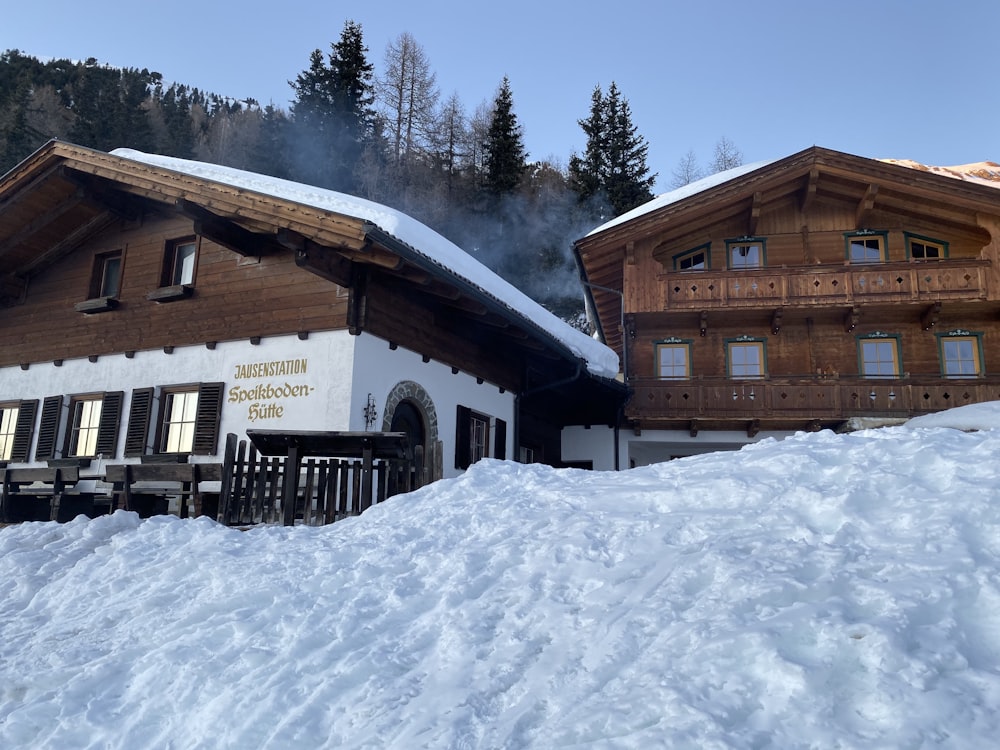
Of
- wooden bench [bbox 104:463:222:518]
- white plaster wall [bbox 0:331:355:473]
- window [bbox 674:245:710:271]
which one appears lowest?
wooden bench [bbox 104:463:222:518]

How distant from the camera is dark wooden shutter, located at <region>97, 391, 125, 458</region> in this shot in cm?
1223

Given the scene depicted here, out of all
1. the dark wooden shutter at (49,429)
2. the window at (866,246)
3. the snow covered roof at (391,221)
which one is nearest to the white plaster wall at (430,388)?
the snow covered roof at (391,221)

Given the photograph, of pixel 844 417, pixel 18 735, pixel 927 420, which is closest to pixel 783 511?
pixel 18 735

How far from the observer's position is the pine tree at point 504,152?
40.3 meters

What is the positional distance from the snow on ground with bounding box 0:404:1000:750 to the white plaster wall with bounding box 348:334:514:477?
16.7 ft

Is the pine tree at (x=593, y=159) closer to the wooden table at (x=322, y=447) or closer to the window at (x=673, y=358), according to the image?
the window at (x=673, y=358)

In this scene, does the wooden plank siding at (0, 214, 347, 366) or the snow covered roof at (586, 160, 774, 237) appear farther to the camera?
the snow covered roof at (586, 160, 774, 237)

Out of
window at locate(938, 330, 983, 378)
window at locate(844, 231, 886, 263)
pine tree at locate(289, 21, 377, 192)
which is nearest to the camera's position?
window at locate(938, 330, 983, 378)

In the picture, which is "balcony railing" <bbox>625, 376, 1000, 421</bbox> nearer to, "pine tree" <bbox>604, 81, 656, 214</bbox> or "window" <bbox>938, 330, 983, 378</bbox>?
"window" <bbox>938, 330, 983, 378</bbox>

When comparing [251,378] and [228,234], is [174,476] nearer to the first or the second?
[251,378]

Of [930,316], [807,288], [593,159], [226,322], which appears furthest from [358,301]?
[593,159]

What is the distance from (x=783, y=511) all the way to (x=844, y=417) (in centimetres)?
1495

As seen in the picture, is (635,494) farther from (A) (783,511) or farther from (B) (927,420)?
(B) (927,420)

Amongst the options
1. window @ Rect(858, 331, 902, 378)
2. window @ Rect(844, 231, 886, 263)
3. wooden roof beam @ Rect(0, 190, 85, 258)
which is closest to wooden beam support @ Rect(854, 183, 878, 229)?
window @ Rect(844, 231, 886, 263)
